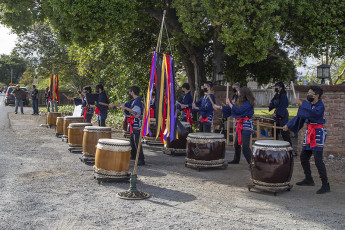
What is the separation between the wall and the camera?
9.96m

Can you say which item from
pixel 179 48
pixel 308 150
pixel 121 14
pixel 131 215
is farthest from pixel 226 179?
pixel 179 48

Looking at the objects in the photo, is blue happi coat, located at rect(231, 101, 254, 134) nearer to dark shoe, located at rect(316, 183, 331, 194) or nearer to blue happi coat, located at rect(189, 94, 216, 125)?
blue happi coat, located at rect(189, 94, 216, 125)

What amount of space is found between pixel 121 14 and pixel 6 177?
5.51m

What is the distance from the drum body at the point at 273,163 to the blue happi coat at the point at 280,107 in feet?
13.3

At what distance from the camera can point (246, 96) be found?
783cm

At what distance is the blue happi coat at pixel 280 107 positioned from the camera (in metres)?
10.5

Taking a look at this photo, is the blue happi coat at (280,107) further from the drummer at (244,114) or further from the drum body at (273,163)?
the drum body at (273,163)

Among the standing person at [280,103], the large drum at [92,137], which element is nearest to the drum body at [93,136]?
the large drum at [92,137]

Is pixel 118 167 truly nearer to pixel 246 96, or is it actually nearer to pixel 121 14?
pixel 246 96

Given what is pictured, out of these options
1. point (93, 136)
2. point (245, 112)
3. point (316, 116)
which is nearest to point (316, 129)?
point (316, 116)

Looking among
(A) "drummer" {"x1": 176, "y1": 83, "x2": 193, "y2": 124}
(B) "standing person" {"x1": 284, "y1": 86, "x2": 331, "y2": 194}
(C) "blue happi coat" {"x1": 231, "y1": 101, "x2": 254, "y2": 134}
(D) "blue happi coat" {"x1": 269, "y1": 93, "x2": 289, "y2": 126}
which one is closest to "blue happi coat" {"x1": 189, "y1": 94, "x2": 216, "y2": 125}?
(A) "drummer" {"x1": 176, "y1": 83, "x2": 193, "y2": 124}

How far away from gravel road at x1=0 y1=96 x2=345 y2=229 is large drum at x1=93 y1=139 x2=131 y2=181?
176 millimetres

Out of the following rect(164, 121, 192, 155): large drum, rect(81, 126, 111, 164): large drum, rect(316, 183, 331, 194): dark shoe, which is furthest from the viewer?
rect(164, 121, 192, 155): large drum

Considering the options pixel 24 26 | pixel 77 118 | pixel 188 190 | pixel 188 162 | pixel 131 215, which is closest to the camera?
pixel 131 215
